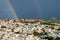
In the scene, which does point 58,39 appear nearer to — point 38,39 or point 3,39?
point 38,39

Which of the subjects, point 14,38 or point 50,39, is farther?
point 50,39

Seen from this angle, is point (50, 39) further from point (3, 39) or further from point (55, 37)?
point (3, 39)

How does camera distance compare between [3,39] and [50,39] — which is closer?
[3,39]

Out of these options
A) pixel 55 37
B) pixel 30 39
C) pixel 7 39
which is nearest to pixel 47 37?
pixel 55 37

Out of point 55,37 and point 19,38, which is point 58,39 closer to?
point 55,37

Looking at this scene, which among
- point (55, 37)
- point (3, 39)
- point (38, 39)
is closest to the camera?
point (3, 39)

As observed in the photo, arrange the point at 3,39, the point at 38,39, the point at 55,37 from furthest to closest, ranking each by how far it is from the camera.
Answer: the point at 55,37 → the point at 38,39 → the point at 3,39

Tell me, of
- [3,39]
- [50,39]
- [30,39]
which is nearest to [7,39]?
[3,39]

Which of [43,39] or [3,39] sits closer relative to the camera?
[3,39]
